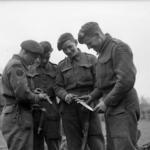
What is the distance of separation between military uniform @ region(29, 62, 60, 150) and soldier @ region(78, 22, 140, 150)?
146cm

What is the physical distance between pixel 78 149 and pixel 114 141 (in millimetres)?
1377

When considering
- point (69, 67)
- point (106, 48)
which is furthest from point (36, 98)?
point (106, 48)

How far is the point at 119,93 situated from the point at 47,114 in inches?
74.4

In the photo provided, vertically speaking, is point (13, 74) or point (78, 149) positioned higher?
Result: point (13, 74)

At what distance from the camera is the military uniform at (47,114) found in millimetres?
6168

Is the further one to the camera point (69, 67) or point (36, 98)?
point (69, 67)

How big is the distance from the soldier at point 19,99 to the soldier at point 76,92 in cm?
54

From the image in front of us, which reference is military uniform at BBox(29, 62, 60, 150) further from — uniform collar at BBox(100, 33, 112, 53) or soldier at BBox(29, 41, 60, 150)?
uniform collar at BBox(100, 33, 112, 53)

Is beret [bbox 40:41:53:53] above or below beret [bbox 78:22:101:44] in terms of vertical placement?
below

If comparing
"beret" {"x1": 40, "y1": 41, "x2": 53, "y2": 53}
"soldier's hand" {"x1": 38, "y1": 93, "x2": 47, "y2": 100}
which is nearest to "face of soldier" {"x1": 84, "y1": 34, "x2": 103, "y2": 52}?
"soldier's hand" {"x1": 38, "y1": 93, "x2": 47, "y2": 100}

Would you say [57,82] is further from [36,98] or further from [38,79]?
[36,98]

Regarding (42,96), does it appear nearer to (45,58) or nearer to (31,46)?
(31,46)

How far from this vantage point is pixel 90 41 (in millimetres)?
4906

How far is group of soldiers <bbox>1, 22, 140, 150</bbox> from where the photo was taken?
466 cm
